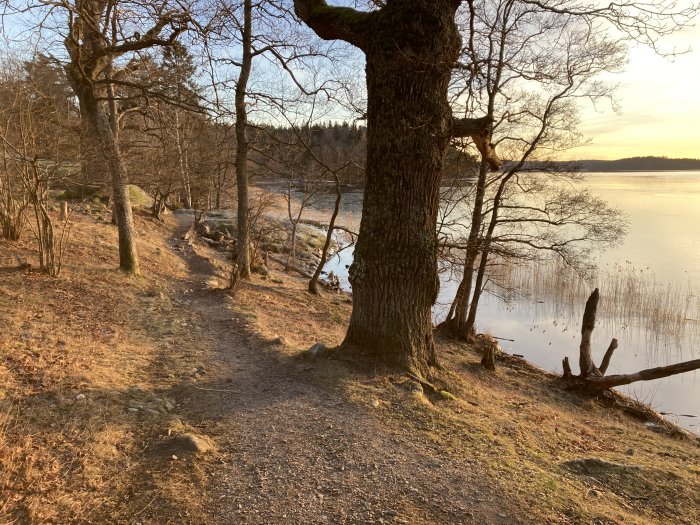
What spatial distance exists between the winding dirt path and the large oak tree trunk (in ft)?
3.74

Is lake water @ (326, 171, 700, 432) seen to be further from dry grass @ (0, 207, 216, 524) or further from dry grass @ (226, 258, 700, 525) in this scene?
dry grass @ (0, 207, 216, 524)

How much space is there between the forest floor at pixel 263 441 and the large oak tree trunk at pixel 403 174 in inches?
26.4

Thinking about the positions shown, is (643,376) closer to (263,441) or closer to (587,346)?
(587,346)

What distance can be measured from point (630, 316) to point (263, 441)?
14.9 m

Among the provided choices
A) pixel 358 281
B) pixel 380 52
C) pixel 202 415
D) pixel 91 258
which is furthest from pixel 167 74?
pixel 202 415

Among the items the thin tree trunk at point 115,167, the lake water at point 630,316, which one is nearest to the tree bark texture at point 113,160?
the thin tree trunk at point 115,167

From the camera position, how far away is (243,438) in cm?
410

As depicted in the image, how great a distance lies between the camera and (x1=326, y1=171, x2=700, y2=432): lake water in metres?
11.0

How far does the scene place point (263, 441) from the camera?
13.3ft

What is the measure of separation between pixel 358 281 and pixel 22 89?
7715mm

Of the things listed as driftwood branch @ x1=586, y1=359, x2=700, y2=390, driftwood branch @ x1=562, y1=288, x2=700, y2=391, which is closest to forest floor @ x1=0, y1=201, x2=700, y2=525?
driftwood branch @ x1=586, y1=359, x2=700, y2=390

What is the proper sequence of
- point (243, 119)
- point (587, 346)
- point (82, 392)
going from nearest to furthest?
1. point (82, 392)
2. point (587, 346)
3. point (243, 119)

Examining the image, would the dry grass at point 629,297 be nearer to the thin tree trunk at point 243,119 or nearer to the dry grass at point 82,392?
the thin tree trunk at point 243,119

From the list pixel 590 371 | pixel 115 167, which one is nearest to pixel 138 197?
pixel 115 167
